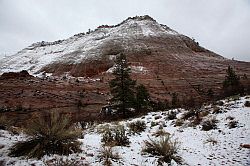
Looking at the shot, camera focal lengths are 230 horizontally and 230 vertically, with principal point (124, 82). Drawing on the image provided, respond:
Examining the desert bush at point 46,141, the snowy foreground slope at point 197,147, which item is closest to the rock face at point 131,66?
the snowy foreground slope at point 197,147

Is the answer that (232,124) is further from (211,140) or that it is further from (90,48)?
(90,48)

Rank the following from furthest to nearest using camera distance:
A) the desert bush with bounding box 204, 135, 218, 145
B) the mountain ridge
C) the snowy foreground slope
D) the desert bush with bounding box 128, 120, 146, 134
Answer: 1. the mountain ridge
2. the desert bush with bounding box 128, 120, 146, 134
3. the desert bush with bounding box 204, 135, 218, 145
4. the snowy foreground slope

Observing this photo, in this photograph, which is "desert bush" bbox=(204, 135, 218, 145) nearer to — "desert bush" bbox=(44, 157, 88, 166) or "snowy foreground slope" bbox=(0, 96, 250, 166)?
"snowy foreground slope" bbox=(0, 96, 250, 166)

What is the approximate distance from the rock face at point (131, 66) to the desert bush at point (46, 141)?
60.2 ft

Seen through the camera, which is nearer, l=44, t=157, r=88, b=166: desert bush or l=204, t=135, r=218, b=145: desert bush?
l=44, t=157, r=88, b=166: desert bush

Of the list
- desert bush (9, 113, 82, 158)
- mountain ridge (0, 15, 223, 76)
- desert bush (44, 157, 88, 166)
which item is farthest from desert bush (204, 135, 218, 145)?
mountain ridge (0, 15, 223, 76)

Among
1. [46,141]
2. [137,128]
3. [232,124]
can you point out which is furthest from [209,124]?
[46,141]

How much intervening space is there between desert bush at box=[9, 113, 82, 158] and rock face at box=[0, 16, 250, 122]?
1835 cm

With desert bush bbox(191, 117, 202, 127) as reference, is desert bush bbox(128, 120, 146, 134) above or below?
below

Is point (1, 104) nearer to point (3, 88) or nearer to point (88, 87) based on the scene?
point (3, 88)

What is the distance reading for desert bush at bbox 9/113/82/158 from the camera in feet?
17.3

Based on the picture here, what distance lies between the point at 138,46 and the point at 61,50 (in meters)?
26.9

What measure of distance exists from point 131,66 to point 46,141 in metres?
45.7

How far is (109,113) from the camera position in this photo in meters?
22.2
